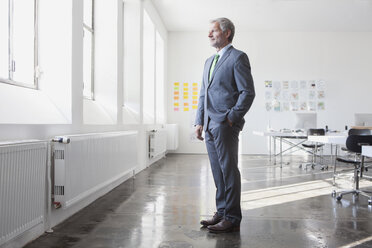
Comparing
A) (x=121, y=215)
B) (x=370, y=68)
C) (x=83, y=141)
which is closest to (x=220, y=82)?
(x=83, y=141)

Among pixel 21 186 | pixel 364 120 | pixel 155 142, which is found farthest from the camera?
pixel 155 142

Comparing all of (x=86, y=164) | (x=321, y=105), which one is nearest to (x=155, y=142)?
(x=86, y=164)

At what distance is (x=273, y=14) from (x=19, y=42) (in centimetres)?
643

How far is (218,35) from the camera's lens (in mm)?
2561

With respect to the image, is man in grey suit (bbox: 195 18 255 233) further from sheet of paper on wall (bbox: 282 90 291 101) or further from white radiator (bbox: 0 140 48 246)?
sheet of paper on wall (bbox: 282 90 291 101)

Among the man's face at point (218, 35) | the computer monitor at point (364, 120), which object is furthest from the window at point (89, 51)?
the computer monitor at point (364, 120)

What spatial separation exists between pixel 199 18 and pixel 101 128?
17.2ft

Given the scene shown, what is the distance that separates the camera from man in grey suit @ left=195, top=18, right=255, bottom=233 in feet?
8.03

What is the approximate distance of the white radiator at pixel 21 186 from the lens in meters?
1.86

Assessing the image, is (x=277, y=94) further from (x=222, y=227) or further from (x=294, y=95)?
(x=222, y=227)

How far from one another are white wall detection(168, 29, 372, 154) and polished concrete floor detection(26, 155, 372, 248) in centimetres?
440

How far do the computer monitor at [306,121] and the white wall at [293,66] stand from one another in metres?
2.71

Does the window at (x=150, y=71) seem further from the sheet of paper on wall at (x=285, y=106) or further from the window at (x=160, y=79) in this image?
the sheet of paper on wall at (x=285, y=106)

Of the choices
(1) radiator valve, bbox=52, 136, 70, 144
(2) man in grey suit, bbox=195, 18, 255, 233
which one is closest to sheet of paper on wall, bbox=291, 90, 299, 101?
(2) man in grey suit, bbox=195, 18, 255, 233
